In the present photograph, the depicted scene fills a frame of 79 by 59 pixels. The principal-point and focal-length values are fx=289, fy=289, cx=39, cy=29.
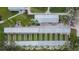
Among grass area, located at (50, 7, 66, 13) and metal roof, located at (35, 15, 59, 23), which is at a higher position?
grass area, located at (50, 7, 66, 13)

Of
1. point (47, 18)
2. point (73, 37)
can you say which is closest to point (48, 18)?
point (47, 18)

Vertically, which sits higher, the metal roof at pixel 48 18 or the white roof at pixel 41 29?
the metal roof at pixel 48 18

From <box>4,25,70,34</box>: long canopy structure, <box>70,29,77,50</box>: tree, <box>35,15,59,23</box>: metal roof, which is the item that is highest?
<box>35,15,59,23</box>: metal roof

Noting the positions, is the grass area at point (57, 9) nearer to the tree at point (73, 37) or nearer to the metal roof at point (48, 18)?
the metal roof at point (48, 18)

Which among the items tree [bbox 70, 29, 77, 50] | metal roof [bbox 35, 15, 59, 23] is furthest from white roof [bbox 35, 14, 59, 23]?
tree [bbox 70, 29, 77, 50]

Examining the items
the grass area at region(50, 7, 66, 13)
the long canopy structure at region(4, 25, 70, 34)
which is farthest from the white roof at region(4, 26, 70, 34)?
the grass area at region(50, 7, 66, 13)

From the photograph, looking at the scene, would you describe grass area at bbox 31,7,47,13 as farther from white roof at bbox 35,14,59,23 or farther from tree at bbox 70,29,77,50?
tree at bbox 70,29,77,50

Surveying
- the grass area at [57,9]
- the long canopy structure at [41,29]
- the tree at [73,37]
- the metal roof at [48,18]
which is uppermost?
the grass area at [57,9]

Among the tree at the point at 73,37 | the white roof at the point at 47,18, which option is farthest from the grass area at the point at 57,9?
the tree at the point at 73,37

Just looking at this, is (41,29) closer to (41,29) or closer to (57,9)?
(41,29)
